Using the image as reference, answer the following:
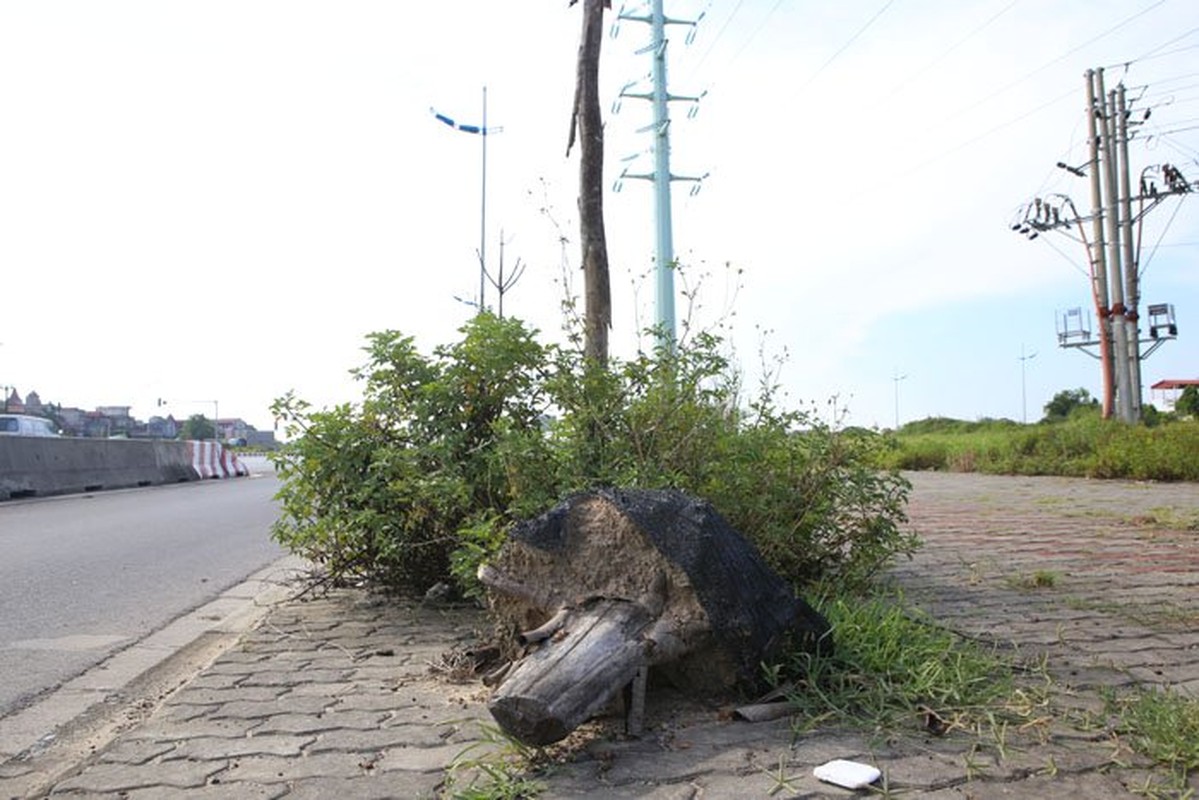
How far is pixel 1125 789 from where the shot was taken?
253 cm

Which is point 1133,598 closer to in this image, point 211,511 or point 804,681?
point 804,681

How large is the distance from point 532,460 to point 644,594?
51.2 inches

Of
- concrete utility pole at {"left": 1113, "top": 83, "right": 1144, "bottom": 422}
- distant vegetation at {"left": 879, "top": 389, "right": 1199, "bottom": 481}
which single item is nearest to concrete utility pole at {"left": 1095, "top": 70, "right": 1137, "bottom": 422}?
concrete utility pole at {"left": 1113, "top": 83, "right": 1144, "bottom": 422}

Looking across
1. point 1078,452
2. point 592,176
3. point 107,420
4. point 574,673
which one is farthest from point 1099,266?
point 107,420

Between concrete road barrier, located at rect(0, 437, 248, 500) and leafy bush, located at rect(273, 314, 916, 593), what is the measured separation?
12117 millimetres

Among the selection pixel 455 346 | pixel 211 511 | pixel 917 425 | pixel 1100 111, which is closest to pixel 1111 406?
pixel 1100 111

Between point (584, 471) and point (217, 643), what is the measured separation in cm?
246

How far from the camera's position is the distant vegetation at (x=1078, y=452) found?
1391 cm

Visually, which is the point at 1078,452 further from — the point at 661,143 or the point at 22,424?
the point at 22,424

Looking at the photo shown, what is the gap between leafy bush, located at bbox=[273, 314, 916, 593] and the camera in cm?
430

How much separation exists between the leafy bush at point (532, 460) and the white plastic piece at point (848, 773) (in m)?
1.62

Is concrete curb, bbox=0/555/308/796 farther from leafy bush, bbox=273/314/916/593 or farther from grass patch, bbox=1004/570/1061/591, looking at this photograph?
grass patch, bbox=1004/570/1061/591

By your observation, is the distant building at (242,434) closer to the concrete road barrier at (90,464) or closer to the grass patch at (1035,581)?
the concrete road barrier at (90,464)

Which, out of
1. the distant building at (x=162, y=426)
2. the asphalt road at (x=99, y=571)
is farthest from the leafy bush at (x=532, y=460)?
the distant building at (x=162, y=426)
